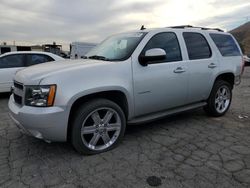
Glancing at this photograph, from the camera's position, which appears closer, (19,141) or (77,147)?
(77,147)

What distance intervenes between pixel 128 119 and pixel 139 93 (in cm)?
47

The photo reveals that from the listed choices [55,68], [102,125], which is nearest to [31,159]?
[102,125]

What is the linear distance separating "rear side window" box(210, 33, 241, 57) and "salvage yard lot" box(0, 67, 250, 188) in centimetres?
170

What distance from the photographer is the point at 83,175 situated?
2945mm

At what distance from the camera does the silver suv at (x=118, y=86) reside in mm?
3078

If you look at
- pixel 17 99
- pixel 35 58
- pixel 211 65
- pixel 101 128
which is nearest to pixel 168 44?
pixel 211 65

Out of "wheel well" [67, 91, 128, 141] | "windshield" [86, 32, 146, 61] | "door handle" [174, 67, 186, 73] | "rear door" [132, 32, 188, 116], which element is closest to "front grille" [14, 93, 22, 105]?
"wheel well" [67, 91, 128, 141]

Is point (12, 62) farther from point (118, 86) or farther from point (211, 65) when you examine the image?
point (211, 65)

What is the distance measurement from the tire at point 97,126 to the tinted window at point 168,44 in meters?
1.26

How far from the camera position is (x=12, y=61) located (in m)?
7.60

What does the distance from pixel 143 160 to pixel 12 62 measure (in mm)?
6098

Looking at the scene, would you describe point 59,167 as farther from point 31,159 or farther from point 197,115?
point 197,115

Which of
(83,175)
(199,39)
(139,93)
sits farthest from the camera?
(199,39)

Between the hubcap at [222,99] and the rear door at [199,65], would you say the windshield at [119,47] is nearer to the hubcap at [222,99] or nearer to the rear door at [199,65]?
the rear door at [199,65]
